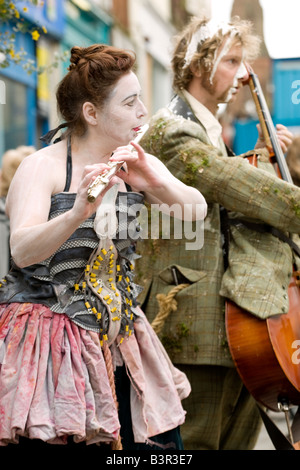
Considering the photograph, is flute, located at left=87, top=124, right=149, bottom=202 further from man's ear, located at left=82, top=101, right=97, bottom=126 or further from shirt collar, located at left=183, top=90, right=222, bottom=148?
shirt collar, located at left=183, top=90, right=222, bottom=148

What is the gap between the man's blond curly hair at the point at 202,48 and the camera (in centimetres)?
402

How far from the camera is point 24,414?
2561 mm

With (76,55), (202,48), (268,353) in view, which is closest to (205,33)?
(202,48)

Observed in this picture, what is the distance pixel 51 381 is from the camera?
2.65 m

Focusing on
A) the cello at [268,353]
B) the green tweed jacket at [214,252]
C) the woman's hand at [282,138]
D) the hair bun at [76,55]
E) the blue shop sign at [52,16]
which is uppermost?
the blue shop sign at [52,16]

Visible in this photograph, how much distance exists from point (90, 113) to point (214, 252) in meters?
1.17

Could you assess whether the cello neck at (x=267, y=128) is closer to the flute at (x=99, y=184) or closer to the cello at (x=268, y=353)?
the cello at (x=268, y=353)

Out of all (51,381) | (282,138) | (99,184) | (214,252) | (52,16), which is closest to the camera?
(99,184)

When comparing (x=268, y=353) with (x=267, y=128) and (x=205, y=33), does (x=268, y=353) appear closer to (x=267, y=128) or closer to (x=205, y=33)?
(x=267, y=128)

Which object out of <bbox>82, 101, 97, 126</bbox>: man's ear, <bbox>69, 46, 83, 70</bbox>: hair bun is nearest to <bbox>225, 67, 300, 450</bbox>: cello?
<bbox>82, 101, 97, 126</bbox>: man's ear

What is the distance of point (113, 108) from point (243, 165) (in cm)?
101

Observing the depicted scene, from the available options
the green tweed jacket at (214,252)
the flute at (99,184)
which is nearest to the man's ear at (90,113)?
the flute at (99,184)

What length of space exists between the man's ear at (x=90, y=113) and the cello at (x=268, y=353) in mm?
1193
